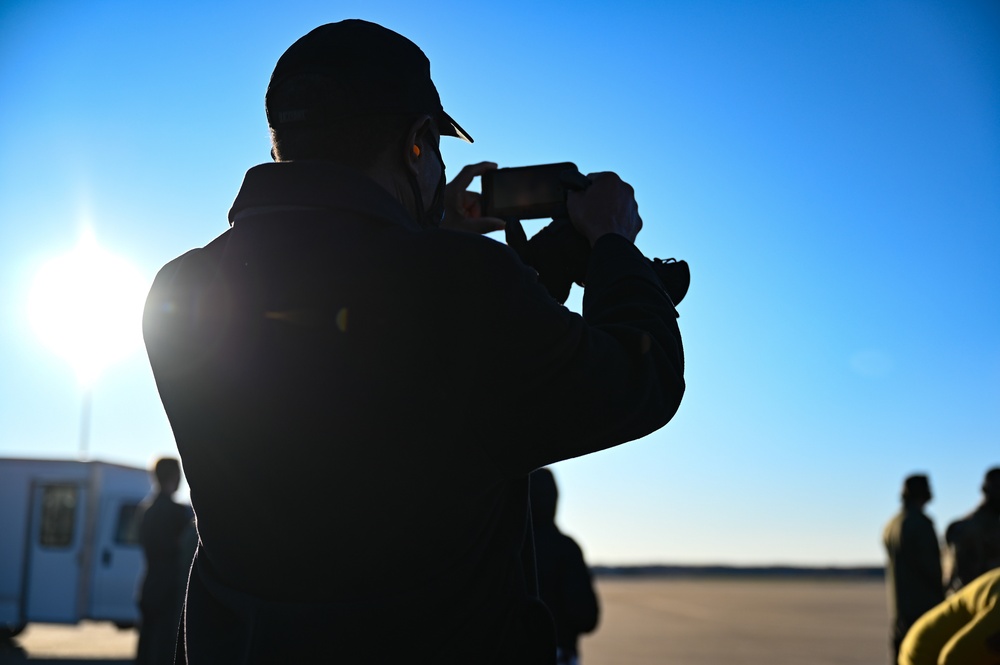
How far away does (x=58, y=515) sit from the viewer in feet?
53.6

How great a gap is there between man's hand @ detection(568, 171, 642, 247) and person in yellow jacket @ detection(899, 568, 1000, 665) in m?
2.71

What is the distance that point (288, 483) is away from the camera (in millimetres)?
1320

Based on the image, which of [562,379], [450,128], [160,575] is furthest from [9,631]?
[562,379]

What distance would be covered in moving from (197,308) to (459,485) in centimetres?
47

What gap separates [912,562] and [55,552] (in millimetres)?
13089

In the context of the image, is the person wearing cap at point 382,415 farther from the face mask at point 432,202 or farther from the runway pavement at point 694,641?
the runway pavement at point 694,641

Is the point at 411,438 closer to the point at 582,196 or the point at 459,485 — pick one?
the point at 459,485

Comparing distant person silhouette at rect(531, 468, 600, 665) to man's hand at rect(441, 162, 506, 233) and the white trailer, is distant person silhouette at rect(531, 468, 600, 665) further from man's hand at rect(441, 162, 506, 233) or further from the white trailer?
the white trailer

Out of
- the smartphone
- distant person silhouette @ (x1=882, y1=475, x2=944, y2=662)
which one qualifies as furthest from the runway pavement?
the smartphone

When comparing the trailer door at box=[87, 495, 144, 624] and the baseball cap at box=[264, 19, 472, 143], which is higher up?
the baseball cap at box=[264, 19, 472, 143]

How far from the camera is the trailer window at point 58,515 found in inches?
636

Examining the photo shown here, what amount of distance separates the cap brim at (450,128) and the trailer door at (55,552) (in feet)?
53.3

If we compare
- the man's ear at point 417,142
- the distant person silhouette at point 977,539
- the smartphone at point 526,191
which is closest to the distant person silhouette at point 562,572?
the distant person silhouette at point 977,539

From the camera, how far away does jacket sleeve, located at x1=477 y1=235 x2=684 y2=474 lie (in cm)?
128
